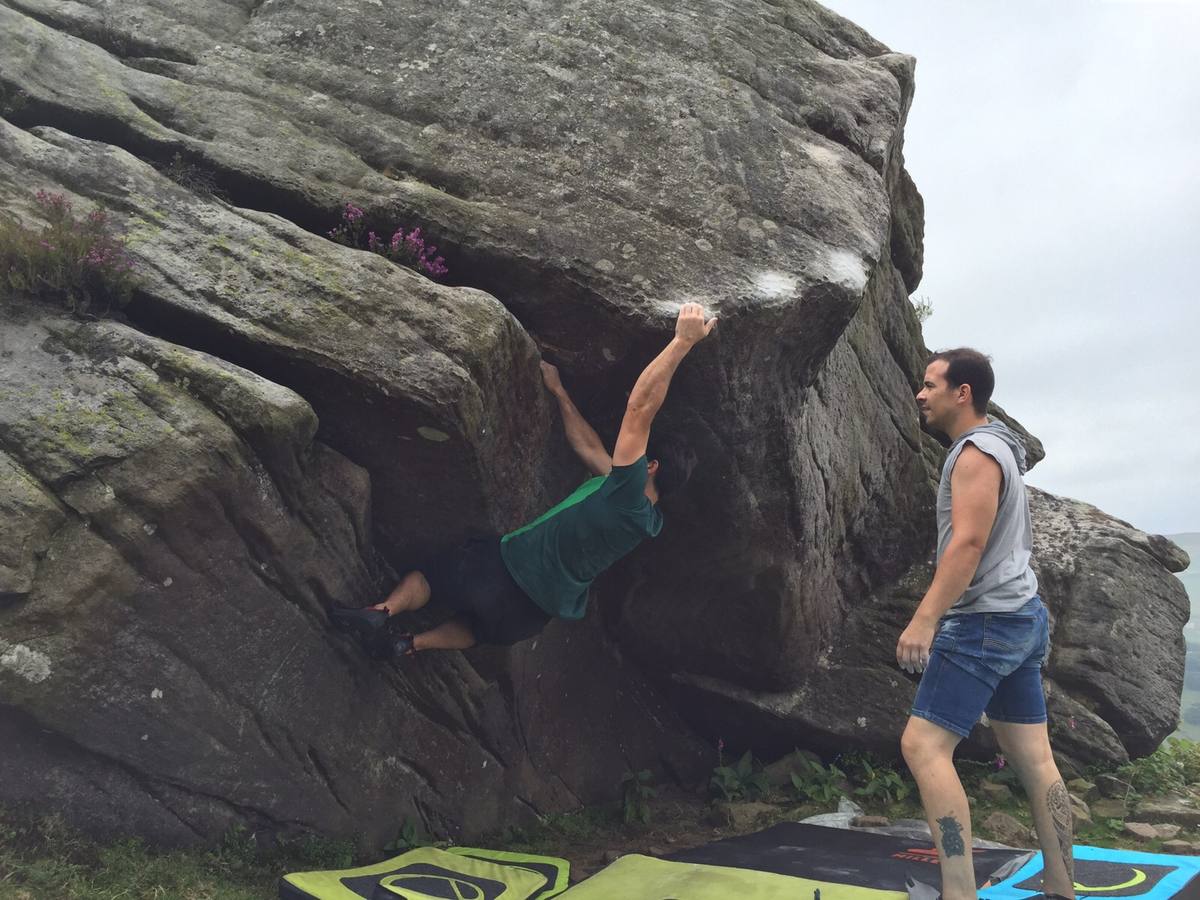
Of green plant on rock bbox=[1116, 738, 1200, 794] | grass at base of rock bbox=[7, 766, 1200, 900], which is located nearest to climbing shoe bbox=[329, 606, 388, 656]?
grass at base of rock bbox=[7, 766, 1200, 900]

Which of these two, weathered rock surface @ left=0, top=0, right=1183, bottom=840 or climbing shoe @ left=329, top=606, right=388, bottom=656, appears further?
climbing shoe @ left=329, top=606, right=388, bottom=656

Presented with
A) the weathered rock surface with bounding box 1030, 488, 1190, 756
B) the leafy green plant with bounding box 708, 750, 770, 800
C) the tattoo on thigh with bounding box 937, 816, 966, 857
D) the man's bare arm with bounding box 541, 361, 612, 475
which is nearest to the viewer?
the tattoo on thigh with bounding box 937, 816, 966, 857

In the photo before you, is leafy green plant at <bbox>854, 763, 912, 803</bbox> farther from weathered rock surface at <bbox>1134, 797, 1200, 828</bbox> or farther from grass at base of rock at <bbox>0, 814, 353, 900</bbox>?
grass at base of rock at <bbox>0, 814, 353, 900</bbox>

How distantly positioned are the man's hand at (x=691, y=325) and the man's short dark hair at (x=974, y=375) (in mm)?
1958

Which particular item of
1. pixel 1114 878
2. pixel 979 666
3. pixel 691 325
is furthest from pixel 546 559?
pixel 1114 878

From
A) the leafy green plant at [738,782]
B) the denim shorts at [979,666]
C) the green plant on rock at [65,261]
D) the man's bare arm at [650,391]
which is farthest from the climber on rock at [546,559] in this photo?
the leafy green plant at [738,782]

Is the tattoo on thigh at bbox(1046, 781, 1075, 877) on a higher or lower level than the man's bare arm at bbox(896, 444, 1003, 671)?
lower

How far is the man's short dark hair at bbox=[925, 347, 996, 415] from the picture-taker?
22.3 feet

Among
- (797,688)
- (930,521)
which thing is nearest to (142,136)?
(797,688)

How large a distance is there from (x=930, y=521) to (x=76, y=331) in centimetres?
1021

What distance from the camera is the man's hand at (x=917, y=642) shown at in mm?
5809

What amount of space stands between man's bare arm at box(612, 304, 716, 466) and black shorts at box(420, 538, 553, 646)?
147 centimetres

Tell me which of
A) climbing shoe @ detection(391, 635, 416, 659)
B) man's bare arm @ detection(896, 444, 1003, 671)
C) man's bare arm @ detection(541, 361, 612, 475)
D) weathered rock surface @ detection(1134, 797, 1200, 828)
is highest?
man's bare arm @ detection(896, 444, 1003, 671)

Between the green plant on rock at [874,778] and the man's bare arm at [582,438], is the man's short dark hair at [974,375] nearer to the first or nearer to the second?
the man's bare arm at [582,438]
